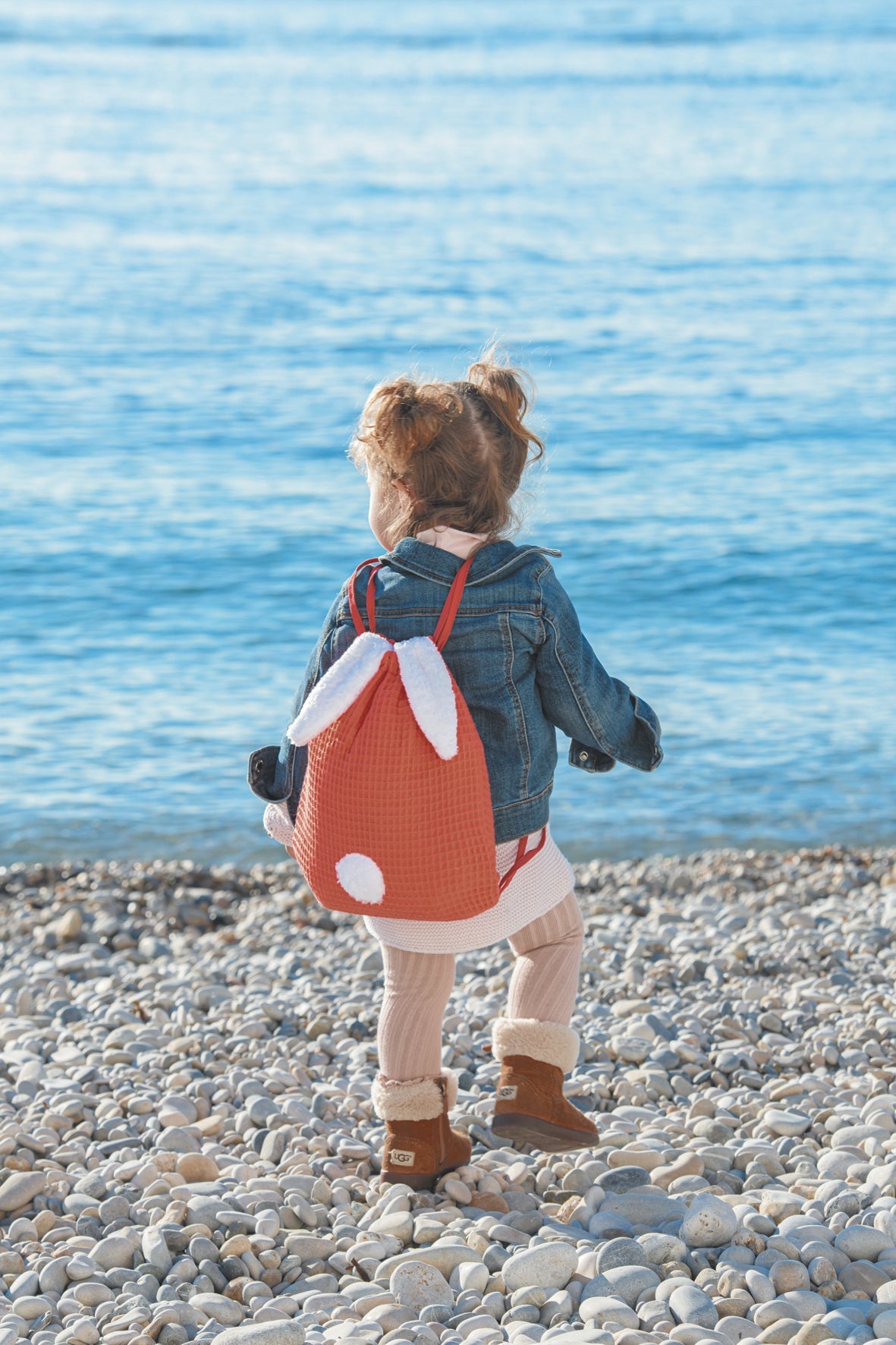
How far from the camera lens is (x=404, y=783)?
111 inches

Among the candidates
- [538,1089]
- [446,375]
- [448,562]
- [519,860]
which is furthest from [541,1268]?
[446,375]

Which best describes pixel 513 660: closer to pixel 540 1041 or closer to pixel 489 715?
pixel 489 715

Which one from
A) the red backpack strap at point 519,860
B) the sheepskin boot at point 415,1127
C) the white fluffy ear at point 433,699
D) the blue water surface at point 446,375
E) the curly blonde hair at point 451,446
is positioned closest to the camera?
the white fluffy ear at point 433,699

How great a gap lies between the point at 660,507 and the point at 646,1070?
923 centimetres

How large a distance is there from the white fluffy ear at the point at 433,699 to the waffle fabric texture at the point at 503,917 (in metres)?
0.36

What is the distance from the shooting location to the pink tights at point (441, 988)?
310 cm

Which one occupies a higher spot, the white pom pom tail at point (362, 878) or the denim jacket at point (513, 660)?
the denim jacket at point (513, 660)

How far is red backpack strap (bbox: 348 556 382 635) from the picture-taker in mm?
2949

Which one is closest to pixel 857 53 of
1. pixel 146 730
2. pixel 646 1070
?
pixel 146 730

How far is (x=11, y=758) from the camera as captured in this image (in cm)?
789

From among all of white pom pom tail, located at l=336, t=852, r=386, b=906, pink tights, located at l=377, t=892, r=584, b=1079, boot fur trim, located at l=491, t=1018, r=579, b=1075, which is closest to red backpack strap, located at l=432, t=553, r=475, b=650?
white pom pom tail, located at l=336, t=852, r=386, b=906

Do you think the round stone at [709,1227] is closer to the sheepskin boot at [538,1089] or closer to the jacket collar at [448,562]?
the sheepskin boot at [538,1089]

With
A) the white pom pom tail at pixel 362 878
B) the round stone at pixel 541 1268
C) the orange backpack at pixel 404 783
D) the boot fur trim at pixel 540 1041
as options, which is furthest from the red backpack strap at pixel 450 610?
the round stone at pixel 541 1268

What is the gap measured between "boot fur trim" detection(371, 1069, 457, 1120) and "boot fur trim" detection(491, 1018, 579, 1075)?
0.63 ft
